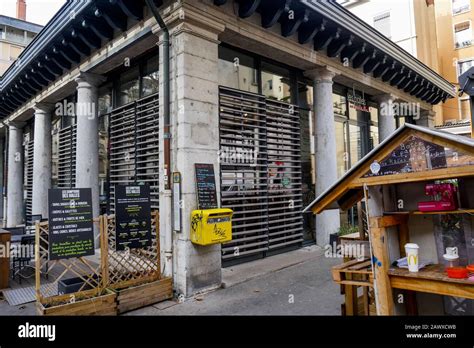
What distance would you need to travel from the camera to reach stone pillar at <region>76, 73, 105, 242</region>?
970 cm

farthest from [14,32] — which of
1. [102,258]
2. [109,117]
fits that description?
[102,258]

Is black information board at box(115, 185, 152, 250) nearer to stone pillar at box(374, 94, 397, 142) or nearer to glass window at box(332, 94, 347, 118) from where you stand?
glass window at box(332, 94, 347, 118)

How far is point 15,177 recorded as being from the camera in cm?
1623

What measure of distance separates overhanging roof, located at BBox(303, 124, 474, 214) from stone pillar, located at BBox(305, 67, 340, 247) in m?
5.71

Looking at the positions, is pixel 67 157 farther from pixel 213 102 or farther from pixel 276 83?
pixel 276 83

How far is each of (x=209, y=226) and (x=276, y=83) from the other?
207 inches

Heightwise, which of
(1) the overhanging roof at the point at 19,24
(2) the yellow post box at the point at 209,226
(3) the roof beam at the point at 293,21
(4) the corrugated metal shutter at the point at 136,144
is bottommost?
(2) the yellow post box at the point at 209,226

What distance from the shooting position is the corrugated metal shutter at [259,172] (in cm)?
787

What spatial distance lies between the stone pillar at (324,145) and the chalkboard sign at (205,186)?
4.56 meters

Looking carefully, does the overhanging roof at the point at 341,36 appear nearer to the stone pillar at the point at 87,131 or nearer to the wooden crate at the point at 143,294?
the stone pillar at the point at 87,131

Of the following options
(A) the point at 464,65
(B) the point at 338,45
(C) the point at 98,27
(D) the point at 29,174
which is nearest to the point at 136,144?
(C) the point at 98,27

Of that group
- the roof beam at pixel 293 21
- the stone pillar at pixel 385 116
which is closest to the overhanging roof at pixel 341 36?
the roof beam at pixel 293 21

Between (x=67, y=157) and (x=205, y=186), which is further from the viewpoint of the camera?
(x=67, y=157)
